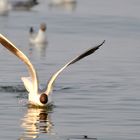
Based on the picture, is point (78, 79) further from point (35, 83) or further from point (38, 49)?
point (38, 49)

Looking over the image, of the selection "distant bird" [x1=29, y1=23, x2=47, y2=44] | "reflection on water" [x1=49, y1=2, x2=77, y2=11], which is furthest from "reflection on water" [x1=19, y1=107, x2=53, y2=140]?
"reflection on water" [x1=49, y1=2, x2=77, y2=11]

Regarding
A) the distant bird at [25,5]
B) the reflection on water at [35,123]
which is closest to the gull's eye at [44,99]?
the reflection on water at [35,123]

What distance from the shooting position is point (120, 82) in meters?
22.4

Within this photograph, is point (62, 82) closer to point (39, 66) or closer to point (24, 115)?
point (39, 66)

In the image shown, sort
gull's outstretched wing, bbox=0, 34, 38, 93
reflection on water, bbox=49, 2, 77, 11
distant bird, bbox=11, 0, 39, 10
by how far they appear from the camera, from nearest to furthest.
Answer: gull's outstretched wing, bbox=0, 34, 38, 93 < distant bird, bbox=11, 0, 39, 10 < reflection on water, bbox=49, 2, 77, 11

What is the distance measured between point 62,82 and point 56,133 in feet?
22.6

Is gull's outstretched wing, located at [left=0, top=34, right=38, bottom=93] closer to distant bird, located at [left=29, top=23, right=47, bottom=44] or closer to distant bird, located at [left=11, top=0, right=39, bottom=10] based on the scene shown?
distant bird, located at [left=29, top=23, right=47, bottom=44]

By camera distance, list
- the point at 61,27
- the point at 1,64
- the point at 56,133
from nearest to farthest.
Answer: the point at 56,133
the point at 1,64
the point at 61,27

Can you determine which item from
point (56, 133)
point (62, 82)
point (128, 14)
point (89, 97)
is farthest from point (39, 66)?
point (128, 14)

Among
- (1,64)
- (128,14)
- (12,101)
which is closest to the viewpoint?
(12,101)

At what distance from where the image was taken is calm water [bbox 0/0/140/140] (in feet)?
53.1

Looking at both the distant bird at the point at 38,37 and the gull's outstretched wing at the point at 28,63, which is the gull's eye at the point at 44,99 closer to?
the gull's outstretched wing at the point at 28,63

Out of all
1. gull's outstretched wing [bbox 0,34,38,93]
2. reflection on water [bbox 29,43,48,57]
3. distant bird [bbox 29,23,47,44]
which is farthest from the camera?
distant bird [bbox 29,23,47,44]

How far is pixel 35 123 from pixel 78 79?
20.2 ft
